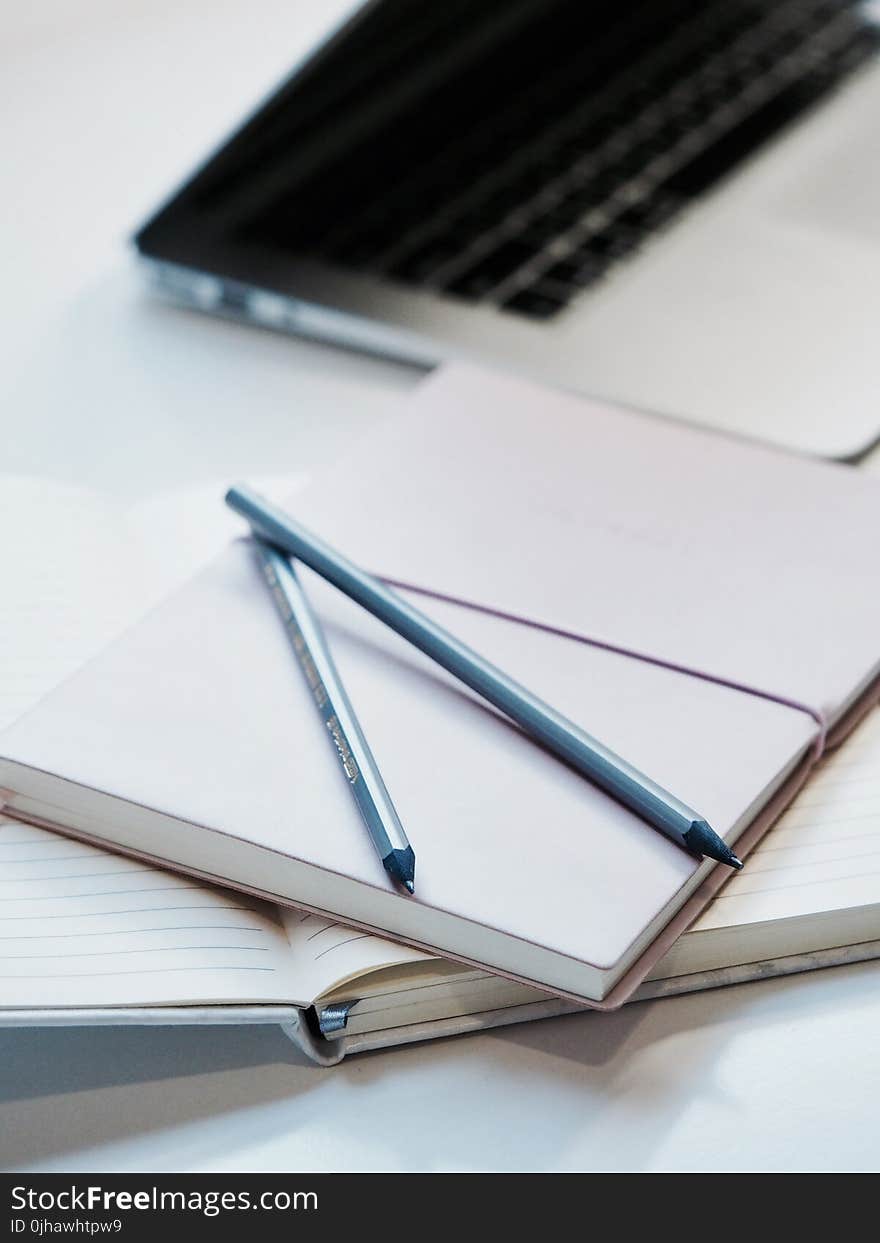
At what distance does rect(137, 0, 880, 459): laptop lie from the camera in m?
0.73

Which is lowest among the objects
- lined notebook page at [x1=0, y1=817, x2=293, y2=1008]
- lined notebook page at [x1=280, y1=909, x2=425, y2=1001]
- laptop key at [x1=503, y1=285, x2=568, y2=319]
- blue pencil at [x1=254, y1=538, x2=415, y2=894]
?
lined notebook page at [x1=0, y1=817, x2=293, y2=1008]

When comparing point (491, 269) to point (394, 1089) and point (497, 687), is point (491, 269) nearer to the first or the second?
point (497, 687)

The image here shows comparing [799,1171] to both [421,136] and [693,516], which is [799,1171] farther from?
[421,136]

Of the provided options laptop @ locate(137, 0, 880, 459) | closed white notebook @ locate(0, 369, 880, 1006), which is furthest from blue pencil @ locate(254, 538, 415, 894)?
laptop @ locate(137, 0, 880, 459)

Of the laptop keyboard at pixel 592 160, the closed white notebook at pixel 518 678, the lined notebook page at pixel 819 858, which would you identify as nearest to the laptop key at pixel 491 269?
the laptop keyboard at pixel 592 160

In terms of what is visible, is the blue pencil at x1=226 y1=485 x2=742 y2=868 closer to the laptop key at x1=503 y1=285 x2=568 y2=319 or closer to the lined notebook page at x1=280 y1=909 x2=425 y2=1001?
the lined notebook page at x1=280 y1=909 x2=425 y2=1001

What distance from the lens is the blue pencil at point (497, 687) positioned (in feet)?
1.54

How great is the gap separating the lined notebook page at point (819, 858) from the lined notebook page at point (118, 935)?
0.14 metres

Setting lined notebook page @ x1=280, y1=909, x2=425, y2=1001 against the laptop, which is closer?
lined notebook page @ x1=280, y1=909, x2=425, y2=1001

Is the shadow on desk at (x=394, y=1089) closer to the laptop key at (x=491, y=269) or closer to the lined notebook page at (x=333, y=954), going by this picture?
the lined notebook page at (x=333, y=954)

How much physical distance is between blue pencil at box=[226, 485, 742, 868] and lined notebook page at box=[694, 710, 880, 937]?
18mm

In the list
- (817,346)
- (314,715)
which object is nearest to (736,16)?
(817,346)

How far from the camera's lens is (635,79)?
3.13ft
